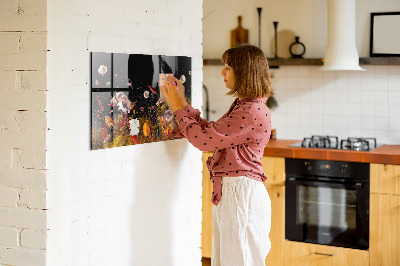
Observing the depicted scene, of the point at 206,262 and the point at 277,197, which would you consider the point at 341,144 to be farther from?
the point at 206,262

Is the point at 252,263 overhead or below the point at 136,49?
below

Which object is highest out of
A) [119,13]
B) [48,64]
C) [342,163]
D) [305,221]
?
[119,13]

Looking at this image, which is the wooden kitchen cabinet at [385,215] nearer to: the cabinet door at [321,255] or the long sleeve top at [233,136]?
the cabinet door at [321,255]

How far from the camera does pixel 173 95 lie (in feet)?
9.71

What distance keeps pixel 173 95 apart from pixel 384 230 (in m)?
1.96

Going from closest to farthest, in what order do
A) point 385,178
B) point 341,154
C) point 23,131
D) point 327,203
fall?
point 23,131 → point 385,178 → point 341,154 → point 327,203

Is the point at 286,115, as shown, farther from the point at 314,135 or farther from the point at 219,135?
the point at 219,135

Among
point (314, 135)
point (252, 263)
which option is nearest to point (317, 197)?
point (314, 135)

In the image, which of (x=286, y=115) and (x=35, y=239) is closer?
(x=35, y=239)

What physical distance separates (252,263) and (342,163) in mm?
1549

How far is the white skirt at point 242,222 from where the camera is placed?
9.25ft

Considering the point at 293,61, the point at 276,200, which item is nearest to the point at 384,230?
the point at 276,200

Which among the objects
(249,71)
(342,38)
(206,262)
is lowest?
(206,262)

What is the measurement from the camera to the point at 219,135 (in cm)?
272
